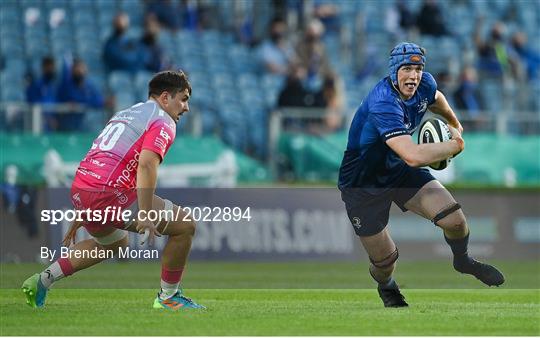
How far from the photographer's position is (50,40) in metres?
24.0

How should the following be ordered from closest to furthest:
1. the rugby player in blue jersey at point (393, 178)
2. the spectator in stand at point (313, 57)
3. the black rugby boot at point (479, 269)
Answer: the rugby player in blue jersey at point (393, 178), the black rugby boot at point (479, 269), the spectator in stand at point (313, 57)

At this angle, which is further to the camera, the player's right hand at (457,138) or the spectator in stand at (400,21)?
the spectator in stand at (400,21)

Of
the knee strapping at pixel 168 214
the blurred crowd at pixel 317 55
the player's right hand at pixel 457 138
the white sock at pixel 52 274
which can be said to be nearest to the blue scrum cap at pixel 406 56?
the player's right hand at pixel 457 138

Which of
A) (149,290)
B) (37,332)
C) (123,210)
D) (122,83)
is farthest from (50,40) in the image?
(37,332)

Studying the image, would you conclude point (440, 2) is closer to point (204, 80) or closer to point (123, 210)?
point (204, 80)

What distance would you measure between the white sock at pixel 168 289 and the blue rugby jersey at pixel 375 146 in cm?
204

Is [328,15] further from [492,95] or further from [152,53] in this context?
[152,53]

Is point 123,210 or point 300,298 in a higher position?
point 123,210

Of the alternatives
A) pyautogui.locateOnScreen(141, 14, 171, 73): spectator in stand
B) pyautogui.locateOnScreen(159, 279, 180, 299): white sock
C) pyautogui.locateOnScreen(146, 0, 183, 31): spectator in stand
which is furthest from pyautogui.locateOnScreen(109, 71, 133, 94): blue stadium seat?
pyautogui.locateOnScreen(159, 279, 180, 299): white sock

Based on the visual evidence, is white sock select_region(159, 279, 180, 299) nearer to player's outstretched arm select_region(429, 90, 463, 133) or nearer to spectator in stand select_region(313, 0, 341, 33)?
player's outstretched arm select_region(429, 90, 463, 133)

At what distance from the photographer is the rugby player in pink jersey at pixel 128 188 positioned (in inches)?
435

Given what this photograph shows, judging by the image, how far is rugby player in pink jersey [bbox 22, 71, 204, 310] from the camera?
11.1 m

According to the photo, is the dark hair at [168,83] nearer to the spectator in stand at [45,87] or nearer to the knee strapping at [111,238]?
the knee strapping at [111,238]

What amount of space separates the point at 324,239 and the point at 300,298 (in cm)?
787
